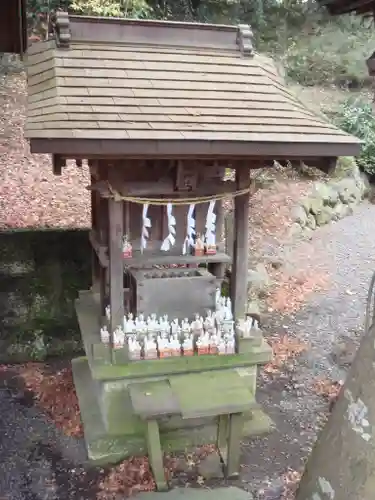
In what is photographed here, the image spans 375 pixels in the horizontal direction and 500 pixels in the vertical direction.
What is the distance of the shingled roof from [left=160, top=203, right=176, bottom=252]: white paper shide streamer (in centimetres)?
94

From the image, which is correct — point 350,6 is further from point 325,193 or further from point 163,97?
point 325,193

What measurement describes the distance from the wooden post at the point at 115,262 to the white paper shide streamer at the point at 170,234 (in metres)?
0.45

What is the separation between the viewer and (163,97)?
14.4ft

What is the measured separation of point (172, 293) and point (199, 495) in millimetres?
1823

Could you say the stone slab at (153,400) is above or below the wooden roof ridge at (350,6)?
below

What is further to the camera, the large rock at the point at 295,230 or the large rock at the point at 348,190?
the large rock at the point at 348,190

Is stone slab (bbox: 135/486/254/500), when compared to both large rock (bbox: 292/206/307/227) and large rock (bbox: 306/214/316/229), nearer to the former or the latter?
large rock (bbox: 292/206/307/227)

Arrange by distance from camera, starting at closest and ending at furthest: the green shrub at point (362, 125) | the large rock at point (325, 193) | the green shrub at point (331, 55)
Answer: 1. the large rock at point (325, 193)
2. the green shrub at point (362, 125)
3. the green shrub at point (331, 55)

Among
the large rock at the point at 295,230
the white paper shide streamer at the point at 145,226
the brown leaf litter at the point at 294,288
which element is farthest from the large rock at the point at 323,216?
the white paper shide streamer at the point at 145,226

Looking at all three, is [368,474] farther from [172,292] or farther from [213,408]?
[172,292]

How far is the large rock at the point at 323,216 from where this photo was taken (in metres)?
11.6

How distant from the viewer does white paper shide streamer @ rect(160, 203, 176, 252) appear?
4730 mm

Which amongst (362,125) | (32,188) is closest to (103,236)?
(32,188)

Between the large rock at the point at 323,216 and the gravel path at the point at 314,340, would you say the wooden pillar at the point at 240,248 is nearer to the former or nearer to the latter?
the gravel path at the point at 314,340
